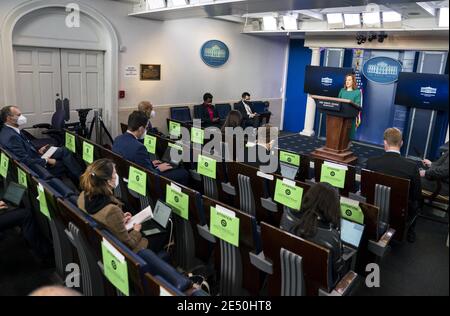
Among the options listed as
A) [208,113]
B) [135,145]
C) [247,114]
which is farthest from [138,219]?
[247,114]

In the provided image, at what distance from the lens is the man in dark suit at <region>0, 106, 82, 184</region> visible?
3646mm

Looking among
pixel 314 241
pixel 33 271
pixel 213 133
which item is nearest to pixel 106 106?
pixel 213 133

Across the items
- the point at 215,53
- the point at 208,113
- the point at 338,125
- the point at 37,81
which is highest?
the point at 215,53

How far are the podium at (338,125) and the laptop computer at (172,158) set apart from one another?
2.68 metres

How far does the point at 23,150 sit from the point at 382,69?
759 centimetres

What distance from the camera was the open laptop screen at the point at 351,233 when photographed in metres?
2.27

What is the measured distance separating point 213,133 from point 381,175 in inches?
94.5

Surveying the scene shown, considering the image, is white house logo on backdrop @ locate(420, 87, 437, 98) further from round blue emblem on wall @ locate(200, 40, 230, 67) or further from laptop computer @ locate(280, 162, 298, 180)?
laptop computer @ locate(280, 162, 298, 180)

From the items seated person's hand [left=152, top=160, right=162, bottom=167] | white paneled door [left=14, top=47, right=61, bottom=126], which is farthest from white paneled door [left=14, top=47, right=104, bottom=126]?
seated person's hand [left=152, top=160, right=162, bottom=167]

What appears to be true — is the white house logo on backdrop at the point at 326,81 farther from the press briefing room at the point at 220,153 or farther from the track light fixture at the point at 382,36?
the track light fixture at the point at 382,36

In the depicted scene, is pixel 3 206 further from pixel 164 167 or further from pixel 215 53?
pixel 215 53

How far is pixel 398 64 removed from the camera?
7930 mm

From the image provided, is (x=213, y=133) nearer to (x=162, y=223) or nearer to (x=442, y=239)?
(x=162, y=223)

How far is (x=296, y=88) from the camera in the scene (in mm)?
10281
